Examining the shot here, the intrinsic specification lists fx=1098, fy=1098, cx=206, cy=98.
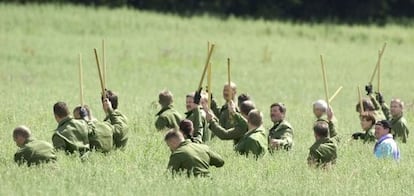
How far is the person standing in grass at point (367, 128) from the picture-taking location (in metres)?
19.0

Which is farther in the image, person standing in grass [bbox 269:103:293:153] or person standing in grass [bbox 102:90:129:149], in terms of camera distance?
person standing in grass [bbox 269:103:293:153]

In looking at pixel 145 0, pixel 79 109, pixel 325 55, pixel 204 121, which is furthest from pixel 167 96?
pixel 145 0

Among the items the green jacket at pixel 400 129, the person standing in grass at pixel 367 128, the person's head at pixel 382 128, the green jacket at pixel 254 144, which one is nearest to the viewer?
the green jacket at pixel 254 144

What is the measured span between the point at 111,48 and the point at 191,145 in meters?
29.4

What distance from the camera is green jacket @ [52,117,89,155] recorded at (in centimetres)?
1634

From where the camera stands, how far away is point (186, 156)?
566 inches

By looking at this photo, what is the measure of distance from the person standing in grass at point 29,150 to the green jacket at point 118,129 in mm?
2732

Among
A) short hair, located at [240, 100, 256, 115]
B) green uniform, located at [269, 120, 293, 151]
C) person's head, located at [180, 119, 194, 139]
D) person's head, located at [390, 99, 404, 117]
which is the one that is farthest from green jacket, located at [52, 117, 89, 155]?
person's head, located at [390, 99, 404, 117]

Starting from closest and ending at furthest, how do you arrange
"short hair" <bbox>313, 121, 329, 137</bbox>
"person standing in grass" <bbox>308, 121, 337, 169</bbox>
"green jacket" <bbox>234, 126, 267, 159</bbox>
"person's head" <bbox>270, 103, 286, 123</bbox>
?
"short hair" <bbox>313, 121, 329, 137</bbox>
"person standing in grass" <bbox>308, 121, 337, 169</bbox>
"green jacket" <bbox>234, 126, 267, 159</bbox>
"person's head" <bbox>270, 103, 286, 123</bbox>

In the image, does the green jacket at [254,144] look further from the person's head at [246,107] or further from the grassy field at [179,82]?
the person's head at [246,107]

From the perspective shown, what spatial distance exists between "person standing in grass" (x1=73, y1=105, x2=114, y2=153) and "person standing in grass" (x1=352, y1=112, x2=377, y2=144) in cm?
463

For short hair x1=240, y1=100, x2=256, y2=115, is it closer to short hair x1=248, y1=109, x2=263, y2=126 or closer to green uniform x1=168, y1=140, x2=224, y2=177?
short hair x1=248, y1=109, x2=263, y2=126

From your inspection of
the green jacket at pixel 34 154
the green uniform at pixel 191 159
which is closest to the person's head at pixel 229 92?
the green uniform at pixel 191 159

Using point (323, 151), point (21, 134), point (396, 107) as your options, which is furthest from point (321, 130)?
point (396, 107)
